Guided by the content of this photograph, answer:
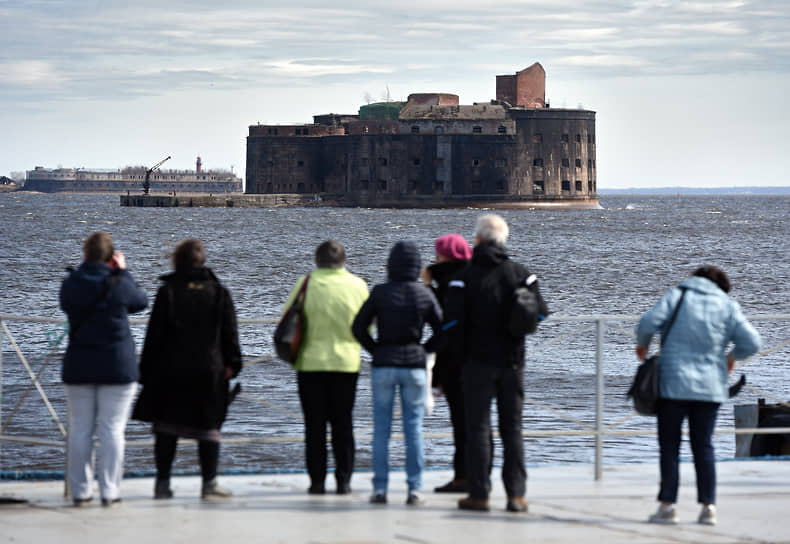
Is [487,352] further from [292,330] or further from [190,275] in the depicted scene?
[190,275]

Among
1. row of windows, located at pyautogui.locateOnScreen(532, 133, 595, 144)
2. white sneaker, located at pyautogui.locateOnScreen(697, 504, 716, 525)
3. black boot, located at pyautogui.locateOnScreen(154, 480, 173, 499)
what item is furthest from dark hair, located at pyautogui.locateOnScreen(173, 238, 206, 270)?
row of windows, located at pyautogui.locateOnScreen(532, 133, 595, 144)

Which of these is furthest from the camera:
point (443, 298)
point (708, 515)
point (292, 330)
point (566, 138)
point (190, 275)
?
point (566, 138)

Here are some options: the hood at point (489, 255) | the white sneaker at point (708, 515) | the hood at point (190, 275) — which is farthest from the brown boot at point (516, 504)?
the hood at point (190, 275)

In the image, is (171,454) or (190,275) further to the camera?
(171,454)

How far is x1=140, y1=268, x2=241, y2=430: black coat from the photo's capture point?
18.5 ft

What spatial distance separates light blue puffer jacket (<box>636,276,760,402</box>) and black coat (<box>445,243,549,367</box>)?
547 mm

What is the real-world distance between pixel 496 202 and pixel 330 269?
3599 inches

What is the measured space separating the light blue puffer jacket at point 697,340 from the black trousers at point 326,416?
145 centimetres

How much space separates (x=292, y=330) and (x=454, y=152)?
89.7m

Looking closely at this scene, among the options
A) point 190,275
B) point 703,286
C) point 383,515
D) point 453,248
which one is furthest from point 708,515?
point 190,275

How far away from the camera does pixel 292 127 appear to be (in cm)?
10200

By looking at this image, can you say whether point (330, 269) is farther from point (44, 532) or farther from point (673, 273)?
point (673, 273)

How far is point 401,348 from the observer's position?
5.73m

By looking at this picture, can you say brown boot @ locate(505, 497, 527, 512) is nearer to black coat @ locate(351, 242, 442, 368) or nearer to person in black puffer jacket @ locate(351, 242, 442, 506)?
person in black puffer jacket @ locate(351, 242, 442, 506)
